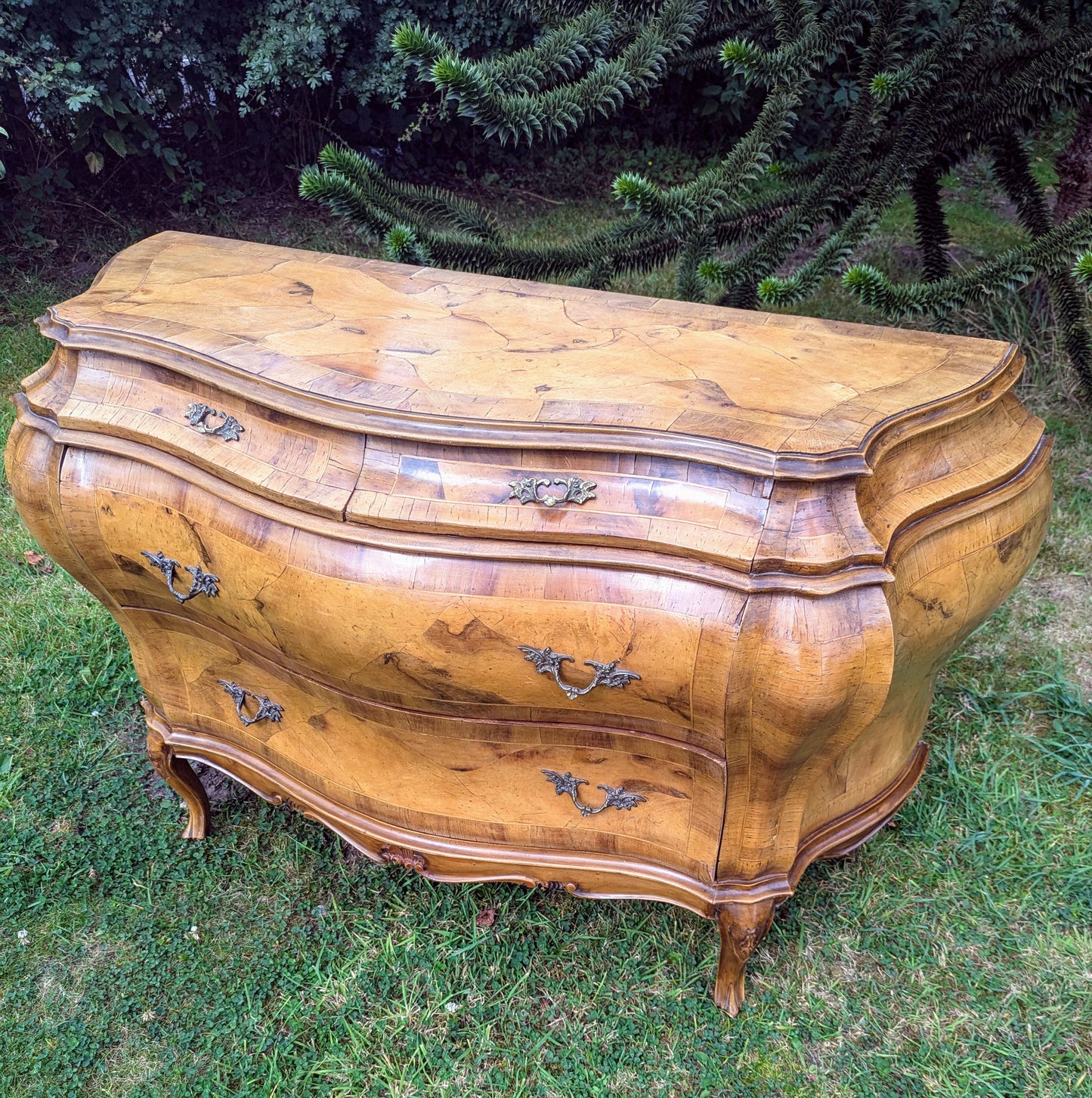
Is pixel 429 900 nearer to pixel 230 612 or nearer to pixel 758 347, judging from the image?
pixel 230 612

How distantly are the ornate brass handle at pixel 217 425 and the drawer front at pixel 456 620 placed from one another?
0.12 meters

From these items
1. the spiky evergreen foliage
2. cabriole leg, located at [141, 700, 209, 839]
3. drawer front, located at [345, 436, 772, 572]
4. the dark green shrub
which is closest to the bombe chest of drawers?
drawer front, located at [345, 436, 772, 572]

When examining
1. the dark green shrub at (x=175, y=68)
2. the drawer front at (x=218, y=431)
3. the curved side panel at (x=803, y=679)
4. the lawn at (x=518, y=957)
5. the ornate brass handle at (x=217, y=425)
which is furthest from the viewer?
the dark green shrub at (x=175, y=68)

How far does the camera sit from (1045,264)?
9.62 feet

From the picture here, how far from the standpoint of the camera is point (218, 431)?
1941mm

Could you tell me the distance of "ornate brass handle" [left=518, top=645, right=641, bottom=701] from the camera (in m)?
1.69

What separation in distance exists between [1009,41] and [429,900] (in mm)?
3382

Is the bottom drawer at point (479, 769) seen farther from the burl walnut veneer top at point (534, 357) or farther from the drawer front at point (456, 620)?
Result: the burl walnut veneer top at point (534, 357)

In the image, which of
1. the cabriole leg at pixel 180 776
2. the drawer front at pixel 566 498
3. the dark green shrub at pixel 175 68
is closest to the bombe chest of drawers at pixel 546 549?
the drawer front at pixel 566 498

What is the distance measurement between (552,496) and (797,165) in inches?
97.1

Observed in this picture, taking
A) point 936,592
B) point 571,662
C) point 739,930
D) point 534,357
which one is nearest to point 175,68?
point 534,357

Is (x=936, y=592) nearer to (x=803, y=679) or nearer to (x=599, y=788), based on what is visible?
(x=803, y=679)

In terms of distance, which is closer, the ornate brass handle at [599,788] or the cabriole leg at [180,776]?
the ornate brass handle at [599,788]

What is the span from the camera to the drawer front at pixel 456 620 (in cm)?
165
